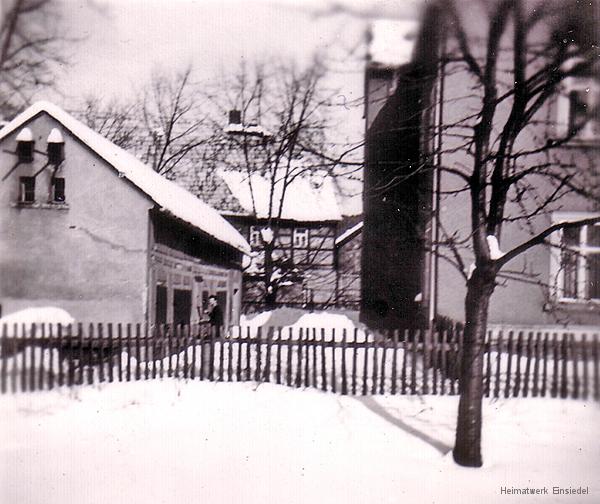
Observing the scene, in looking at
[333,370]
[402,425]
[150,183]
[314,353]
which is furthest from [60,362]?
[402,425]

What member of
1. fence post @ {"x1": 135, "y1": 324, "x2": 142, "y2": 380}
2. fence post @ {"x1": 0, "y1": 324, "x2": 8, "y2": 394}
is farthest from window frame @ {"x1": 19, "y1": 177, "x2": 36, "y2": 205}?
fence post @ {"x1": 135, "y1": 324, "x2": 142, "y2": 380}

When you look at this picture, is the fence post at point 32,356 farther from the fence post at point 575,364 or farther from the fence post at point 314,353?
the fence post at point 575,364

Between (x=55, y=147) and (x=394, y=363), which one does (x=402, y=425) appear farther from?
(x=55, y=147)

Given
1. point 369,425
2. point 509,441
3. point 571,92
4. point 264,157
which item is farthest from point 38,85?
point 509,441

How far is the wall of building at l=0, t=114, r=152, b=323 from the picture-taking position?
3949 millimetres

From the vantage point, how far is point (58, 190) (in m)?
4.07

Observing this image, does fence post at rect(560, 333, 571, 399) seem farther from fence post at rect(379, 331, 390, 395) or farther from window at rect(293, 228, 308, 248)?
window at rect(293, 228, 308, 248)

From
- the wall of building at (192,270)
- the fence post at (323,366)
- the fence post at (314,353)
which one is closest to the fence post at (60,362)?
the wall of building at (192,270)

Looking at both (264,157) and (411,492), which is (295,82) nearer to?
(264,157)

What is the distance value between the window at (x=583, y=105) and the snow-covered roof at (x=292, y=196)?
224cm

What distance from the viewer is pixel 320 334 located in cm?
509

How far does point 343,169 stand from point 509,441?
9.54 feet

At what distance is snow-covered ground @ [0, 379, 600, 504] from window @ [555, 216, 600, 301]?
3.29ft

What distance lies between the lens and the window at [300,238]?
5.44m
